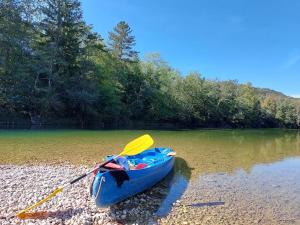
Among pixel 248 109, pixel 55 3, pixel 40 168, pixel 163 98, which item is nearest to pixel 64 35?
pixel 55 3

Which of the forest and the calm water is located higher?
the forest

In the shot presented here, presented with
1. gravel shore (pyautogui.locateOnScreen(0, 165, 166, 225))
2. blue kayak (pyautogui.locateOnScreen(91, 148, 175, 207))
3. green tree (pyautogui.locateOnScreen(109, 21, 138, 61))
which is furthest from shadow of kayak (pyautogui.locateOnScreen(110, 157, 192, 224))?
green tree (pyautogui.locateOnScreen(109, 21, 138, 61))

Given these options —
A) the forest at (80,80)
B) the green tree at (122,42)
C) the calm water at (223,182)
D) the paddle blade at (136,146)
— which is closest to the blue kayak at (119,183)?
the paddle blade at (136,146)

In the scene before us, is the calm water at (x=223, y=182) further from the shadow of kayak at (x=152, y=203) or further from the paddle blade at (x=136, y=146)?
the paddle blade at (x=136, y=146)

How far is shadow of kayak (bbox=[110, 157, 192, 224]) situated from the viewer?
17.5 feet

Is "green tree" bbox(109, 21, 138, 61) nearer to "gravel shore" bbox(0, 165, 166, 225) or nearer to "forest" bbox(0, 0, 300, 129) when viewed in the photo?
"forest" bbox(0, 0, 300, 129)

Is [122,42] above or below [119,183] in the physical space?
above

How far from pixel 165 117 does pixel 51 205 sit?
1504 inches

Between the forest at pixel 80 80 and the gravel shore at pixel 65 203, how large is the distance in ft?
67.3

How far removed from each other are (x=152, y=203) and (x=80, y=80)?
2615 centimetres

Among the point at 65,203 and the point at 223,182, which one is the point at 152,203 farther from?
the point at 223,182

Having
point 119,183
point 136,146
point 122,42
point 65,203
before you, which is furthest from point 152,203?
point 122,42

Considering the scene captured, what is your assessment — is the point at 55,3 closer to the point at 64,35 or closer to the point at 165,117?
the point at 64,35

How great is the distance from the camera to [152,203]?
249 inches
